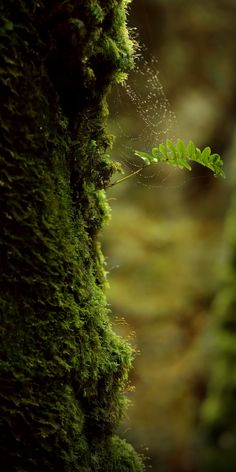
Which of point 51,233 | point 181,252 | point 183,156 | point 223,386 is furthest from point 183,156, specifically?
point 181,252

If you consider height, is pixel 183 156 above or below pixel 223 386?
below

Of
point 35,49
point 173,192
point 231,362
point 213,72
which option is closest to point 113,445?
point 35,49

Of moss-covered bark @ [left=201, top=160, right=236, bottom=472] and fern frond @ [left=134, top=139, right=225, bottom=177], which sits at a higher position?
moss-covered bark @ [left=201, top=160, right=236, bottom=472]

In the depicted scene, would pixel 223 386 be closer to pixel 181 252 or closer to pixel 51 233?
pixel 181 252

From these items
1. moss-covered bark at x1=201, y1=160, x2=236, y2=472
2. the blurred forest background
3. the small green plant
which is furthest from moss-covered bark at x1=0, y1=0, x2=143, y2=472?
moss-covered bark at x1=201, y1=160, x2=236, y2=472

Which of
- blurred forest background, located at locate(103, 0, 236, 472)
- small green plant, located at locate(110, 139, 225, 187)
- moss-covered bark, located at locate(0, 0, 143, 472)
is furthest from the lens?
blurred forest background, located at locate(103, 0, 236, 472)

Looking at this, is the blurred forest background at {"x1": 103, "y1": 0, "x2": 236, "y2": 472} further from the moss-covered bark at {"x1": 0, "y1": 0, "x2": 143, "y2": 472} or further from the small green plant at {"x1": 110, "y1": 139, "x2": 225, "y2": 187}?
the moss-covered bark at {"x1": 0, "y1": 0, "x2": 143, "y2": 472}
